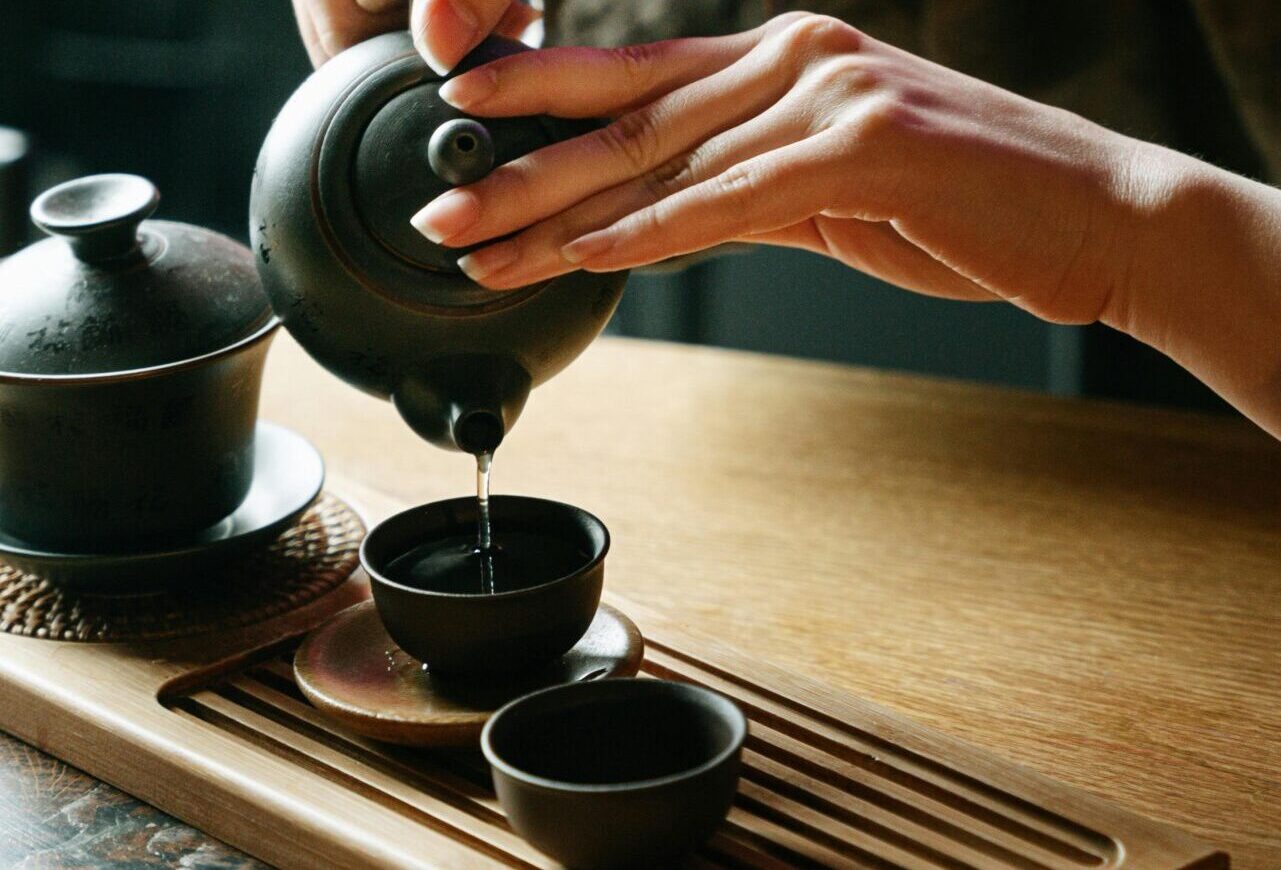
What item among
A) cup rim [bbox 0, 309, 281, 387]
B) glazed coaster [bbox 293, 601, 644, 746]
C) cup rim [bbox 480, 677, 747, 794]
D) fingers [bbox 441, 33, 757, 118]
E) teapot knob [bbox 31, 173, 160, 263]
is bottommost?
glazed coaster [bbox 293, 601, 644, 746]

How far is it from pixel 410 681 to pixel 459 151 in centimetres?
34

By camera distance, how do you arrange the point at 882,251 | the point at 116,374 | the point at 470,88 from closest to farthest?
the point at 470,88 → the point at 116,374 → the point at 882,251

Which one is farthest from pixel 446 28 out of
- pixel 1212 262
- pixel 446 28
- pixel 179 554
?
pixel 1212 262

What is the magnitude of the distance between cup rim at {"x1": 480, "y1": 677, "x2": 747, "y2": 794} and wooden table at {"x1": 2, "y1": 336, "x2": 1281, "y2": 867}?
26 centimetres

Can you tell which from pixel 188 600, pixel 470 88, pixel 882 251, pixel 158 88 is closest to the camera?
pixel 470 88

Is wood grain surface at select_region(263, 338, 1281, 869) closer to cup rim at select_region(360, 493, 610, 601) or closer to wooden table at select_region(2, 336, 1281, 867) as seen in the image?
wooden table at select_region(2, 336, 1281, 867)

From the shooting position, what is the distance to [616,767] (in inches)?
31.0

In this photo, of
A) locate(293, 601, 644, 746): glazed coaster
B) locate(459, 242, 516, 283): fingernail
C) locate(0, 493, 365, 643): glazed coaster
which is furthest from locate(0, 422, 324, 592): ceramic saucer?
locate(459, 242, 516, 283): fingernail

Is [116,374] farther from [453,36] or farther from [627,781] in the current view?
[627,781]

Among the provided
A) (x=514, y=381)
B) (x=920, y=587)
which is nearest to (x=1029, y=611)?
(x=920, y=587)

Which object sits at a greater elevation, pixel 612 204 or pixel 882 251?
pixel 612 204

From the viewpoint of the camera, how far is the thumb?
891 mm

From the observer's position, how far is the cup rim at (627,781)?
2.27 ft

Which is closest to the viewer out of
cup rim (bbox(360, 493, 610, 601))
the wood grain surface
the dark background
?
cup rim (bbox(360, 493, 610, 601))
